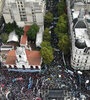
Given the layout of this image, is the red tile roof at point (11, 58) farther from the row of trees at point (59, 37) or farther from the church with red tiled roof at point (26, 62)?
the row of trees at point (59, 37)

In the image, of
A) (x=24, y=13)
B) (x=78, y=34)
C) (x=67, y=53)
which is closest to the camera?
(x=78, y=34)

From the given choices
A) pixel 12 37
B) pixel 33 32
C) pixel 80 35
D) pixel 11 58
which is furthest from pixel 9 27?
pixel 80 35

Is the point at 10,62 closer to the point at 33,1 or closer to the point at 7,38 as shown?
the point at 7,38

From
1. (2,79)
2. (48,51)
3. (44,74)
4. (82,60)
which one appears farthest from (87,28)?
(2,79)

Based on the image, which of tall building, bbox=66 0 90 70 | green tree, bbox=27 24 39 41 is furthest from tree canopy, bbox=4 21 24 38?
tall building, bbox=66 0 90 70

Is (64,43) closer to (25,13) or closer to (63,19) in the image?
(63,19)

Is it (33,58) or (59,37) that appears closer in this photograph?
(33,58)

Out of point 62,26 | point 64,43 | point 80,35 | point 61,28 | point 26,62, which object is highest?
point 62,26
